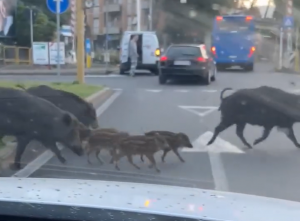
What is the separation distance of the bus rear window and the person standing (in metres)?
2.71

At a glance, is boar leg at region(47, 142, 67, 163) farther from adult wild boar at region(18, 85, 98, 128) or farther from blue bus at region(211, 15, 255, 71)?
blue bus at region(211, 15, 255, 71)

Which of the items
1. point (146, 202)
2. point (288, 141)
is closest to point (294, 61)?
point (288, 141)

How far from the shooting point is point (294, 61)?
1062 inches

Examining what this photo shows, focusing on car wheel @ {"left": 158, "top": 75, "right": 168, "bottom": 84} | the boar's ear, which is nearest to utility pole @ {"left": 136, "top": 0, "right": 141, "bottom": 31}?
car wheel @ {"left": 158, "top": 75, "right": 168, "bottom": 84}

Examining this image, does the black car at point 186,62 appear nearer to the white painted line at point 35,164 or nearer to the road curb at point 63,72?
the road curb at point 63,72

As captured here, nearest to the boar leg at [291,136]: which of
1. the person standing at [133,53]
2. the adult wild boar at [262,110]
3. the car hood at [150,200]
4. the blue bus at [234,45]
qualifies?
the adult wild boar at [262,110]

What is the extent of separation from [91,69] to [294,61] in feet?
27.0

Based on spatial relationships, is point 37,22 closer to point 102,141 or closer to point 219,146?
point 219,146

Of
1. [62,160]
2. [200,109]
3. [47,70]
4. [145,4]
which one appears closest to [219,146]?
[62,160]

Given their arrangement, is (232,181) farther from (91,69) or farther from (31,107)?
(91,69)

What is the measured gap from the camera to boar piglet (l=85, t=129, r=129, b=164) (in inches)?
344

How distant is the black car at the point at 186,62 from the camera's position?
20.7m

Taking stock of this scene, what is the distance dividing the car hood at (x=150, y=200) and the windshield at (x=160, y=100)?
12 cm

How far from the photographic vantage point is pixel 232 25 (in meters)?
21.3
